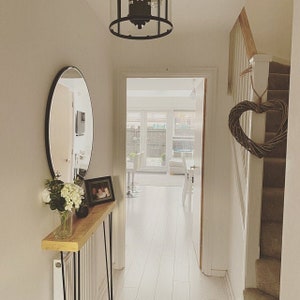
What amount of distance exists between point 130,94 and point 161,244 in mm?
6529

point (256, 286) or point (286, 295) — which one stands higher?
point (286, 295)

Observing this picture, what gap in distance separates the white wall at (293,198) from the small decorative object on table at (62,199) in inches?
41.1

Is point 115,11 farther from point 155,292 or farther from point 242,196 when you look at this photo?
point 155,292

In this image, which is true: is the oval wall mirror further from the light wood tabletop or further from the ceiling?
the ceiling

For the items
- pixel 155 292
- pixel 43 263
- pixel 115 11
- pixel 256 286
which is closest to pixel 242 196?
pixel 256 286

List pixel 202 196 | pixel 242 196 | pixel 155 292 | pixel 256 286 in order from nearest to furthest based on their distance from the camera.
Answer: pixel 256 286 < pixel 242 196 < pixel 155 292 < pixel 202 196

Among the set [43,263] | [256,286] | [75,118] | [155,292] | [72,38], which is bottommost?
[155,292]

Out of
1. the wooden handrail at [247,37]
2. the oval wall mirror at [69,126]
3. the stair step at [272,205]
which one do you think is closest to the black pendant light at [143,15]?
the oval wall mirror at [69,126]

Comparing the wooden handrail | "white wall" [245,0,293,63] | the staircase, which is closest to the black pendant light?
the wooden handrail

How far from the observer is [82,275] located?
2078mm

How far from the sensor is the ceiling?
2291 mm

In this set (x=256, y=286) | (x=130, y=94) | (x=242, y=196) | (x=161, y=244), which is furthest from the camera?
(x=130, y=94)

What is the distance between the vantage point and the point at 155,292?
287 centimetres

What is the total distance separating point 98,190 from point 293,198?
5.43ft
